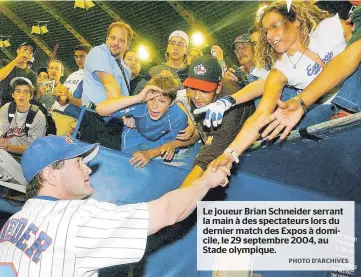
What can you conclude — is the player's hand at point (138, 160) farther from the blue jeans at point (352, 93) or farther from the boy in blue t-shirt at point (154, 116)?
the blue jeans at point (352, 93)

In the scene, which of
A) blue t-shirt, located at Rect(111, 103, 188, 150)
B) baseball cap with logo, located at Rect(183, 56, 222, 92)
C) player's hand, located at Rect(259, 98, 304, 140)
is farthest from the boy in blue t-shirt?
player's hand, located at Rect(259, 98, 304, 140)

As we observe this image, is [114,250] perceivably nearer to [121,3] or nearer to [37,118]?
[37,118]

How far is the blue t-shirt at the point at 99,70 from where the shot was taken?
2.05m

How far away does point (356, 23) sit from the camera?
1.47 m

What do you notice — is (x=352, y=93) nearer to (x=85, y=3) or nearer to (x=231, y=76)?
(x=231, y=76)

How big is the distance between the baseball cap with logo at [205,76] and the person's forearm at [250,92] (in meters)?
0.12

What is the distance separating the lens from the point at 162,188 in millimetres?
1748

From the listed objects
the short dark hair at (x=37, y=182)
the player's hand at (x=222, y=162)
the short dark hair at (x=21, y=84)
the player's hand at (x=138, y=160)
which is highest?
the short dark hair at (x=21, y=84)

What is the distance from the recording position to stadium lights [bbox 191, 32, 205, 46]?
265 centimetres

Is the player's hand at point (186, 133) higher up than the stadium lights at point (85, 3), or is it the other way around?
the stadium lights at point (85, 3)

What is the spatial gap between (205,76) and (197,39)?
1.00 m
